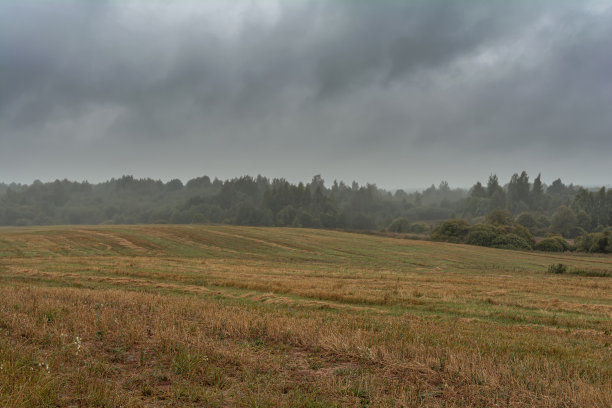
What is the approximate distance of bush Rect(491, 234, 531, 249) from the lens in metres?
89.3

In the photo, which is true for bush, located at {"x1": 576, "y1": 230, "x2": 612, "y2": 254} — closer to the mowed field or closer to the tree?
the tree

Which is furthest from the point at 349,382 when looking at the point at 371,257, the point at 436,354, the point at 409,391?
the point at 371,257

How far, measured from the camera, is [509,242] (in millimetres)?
90000

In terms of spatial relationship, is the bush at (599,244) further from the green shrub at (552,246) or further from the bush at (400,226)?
the bush at (400,226)

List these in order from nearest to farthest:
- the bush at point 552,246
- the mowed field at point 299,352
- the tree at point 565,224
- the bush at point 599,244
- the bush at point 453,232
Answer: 1. the mowed field at point 299,352
2. the bush at point 599,244
3. the bush at point 552,246
4. the bush at point 453,232
5. the tree at point 565,224

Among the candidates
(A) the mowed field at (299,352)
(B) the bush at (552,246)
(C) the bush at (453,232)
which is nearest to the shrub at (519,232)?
(B) the bush at (552,246)

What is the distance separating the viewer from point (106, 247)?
48.8m

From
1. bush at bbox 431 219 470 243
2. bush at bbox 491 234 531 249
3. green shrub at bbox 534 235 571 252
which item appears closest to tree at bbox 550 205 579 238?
green shrub at bbox 534 235 571 252

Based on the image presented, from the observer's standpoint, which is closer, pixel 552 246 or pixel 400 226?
pixel 552 246

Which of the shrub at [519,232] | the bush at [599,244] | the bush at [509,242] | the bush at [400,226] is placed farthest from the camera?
the bush at [400,226]

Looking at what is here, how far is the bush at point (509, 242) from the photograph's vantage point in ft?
293

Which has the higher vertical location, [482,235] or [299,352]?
[299,352]

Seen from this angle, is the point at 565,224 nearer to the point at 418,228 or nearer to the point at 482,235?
the point at 418,228

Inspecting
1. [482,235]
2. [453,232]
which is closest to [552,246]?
[482,235]
